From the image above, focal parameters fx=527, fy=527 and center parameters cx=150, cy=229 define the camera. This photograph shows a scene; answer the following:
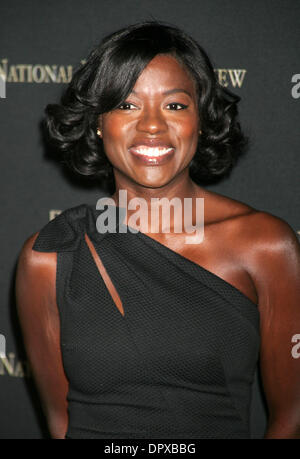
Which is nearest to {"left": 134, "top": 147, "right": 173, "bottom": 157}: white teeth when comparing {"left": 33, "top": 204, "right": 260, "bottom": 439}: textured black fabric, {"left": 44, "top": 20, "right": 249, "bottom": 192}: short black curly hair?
{"left": 44, "top": 20, "right": 249, "bottom": 192}: short black curly hair

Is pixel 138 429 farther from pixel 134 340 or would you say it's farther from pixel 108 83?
pixel 108 83

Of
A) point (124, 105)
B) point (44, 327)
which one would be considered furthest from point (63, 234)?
point (124, 105)

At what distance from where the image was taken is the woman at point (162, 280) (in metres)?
1.08

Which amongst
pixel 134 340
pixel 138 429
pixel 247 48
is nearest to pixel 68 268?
pixel 134 340

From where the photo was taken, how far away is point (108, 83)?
1.08 metres

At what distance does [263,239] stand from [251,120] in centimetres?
45

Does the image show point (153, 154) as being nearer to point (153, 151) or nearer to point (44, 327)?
point (153, 151)

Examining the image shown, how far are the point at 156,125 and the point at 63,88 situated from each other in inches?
23.1

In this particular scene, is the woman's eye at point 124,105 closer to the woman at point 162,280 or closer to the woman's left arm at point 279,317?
the woman at point 162,280

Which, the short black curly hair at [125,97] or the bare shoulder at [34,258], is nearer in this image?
the short black curly hair at [125,97]

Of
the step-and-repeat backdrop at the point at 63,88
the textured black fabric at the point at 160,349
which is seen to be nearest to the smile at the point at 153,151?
the textured black fabric at the point at 160,349

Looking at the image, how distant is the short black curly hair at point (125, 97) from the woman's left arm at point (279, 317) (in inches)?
9.1

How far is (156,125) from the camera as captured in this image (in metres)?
1.04

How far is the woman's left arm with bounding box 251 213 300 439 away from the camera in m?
1.14
